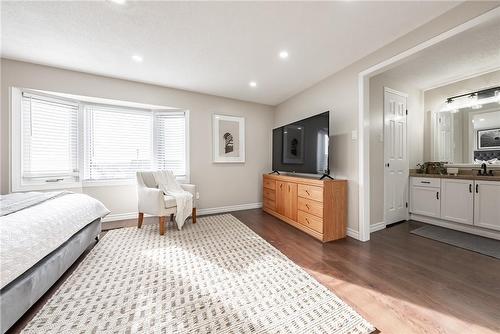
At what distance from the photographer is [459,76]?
2.98 m

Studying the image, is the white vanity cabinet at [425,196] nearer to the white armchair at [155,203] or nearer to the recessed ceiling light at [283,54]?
the recessed ceiling light at [283,54]

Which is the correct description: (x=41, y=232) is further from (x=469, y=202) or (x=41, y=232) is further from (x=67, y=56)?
(x=469, y=202)

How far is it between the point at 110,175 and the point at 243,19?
321cm

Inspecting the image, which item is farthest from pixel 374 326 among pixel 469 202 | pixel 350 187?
pixel 469 202

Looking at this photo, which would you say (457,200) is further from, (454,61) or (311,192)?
(311,192)

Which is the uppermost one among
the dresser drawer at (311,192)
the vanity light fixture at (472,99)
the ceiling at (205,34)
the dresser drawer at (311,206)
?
the ceiling at (205,34)

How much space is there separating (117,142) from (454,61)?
17.5 ft

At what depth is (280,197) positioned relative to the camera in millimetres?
3381

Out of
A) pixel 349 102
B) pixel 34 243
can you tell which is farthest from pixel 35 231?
pixel 349 102

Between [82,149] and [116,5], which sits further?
[82,149]

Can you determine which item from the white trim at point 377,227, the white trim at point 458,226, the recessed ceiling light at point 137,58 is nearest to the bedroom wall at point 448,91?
the white trim at point 458,226

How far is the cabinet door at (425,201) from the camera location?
118 inches

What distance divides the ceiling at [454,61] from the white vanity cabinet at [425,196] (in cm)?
163

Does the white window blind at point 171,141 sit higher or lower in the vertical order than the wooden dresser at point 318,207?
higher
